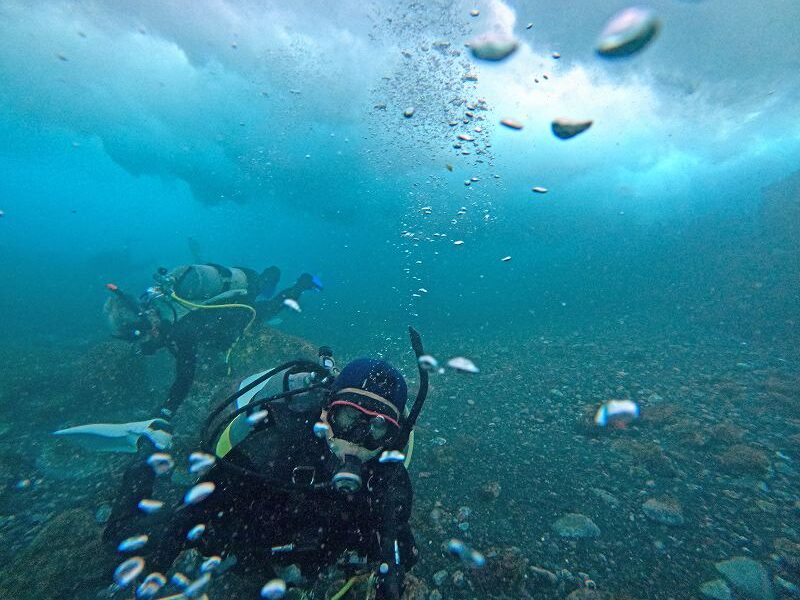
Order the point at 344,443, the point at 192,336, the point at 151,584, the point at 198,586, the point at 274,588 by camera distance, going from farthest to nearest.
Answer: the point at 192,336 < the point at 198,586 < the point at 151,584 < the point at 274,588 < the point at 344,443

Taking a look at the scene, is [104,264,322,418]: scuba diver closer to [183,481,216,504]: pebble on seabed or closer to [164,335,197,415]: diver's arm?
[164,335,197,415]: diver's arm

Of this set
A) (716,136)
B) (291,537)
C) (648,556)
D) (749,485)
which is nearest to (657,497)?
(648,556)

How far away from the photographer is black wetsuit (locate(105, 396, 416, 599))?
2.32 meters

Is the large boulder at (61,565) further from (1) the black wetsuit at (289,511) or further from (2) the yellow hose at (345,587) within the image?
(2) the yellow hose at (345,587)

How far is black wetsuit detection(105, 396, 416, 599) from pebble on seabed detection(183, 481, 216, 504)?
0.04 meters

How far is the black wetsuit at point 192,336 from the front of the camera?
6973 millimetres

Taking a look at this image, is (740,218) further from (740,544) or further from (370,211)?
(370,211)

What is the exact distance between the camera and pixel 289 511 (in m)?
2.36

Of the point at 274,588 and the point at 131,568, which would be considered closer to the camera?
the point at 274,588

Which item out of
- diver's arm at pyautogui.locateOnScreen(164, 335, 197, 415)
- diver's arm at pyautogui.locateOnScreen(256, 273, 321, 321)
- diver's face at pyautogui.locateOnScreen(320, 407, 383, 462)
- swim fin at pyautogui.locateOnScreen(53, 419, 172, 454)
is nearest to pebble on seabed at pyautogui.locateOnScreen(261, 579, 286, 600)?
diver's face at pyautogui.locateOnScreen(320, 407, 383, 462)

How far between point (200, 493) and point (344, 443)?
3.97 ft

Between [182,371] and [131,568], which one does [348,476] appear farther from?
[182,371]

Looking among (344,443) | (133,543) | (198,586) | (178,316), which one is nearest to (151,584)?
(133,543)

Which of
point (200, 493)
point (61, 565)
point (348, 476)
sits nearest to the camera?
point (348, 476)
